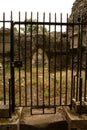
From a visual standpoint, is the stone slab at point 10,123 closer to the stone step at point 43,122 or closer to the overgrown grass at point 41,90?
the stone step at point 43,122

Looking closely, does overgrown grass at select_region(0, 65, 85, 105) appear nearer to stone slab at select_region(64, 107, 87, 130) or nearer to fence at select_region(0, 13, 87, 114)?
fence at select_region(0, 13, 87, 114)

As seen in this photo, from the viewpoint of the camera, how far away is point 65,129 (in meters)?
4.97

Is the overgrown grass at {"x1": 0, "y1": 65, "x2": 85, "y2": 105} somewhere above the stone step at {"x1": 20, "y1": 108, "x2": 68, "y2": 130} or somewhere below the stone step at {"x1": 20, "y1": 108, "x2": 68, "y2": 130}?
above

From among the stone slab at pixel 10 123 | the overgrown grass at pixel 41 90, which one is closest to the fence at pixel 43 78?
the overgrown grass at pixel 41 90

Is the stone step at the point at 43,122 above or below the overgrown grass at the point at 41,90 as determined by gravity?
below

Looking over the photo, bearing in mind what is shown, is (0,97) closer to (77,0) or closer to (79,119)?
(79,119)

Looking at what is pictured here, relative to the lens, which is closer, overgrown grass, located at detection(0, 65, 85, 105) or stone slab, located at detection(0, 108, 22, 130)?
stone slab, located at detection(0, 108, 22, 130)

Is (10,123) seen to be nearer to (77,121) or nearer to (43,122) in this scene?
(43,122)

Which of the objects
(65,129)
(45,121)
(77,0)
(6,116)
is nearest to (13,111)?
(6,116)

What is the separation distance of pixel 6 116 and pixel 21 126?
1.24ft

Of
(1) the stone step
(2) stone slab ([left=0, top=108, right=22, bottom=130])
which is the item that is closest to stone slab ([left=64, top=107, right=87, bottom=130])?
(1) the stone step

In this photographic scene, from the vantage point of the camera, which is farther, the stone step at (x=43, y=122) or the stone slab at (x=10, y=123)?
the stone step at (x=43, y=122)

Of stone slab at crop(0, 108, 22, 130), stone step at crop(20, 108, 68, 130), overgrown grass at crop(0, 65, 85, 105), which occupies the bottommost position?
stone step at crop(20, 108, 68, 130)

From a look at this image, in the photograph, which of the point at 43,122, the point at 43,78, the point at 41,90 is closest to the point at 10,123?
the point at 43,122
